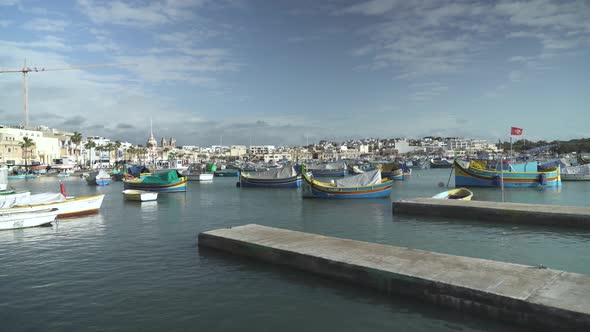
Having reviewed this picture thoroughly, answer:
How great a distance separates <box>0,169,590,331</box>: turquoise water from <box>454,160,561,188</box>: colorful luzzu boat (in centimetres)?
2884

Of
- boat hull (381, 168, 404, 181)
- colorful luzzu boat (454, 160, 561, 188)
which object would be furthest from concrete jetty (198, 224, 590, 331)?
boat hull (381, 168, 404, 181)

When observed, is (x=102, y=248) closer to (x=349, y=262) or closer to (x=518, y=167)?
(x=349, y=262)

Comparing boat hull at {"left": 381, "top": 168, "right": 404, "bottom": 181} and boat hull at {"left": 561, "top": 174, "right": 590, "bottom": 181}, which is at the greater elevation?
boat hull at {"left": 381, "top": 168, "right": 404, "bottom": 181}

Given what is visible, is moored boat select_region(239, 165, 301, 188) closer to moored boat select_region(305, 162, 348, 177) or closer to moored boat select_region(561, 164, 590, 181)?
moored boat select_region(305, 162, 348, 177)

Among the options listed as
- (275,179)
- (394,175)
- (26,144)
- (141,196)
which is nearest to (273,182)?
(275,179)

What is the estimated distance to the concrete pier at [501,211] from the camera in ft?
70.9

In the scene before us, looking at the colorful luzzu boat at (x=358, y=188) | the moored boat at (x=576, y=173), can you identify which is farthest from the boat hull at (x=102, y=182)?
the moored boat at (x=576, y=173)

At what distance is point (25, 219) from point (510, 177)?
4947cm

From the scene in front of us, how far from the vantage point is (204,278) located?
1304 centimetres

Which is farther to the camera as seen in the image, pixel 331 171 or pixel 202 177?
pixel 331 171

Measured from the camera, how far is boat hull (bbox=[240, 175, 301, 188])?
187 ft

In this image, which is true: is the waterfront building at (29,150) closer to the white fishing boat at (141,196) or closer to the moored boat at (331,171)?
the moored boat at (331,171)

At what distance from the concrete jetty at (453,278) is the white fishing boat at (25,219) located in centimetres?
1477

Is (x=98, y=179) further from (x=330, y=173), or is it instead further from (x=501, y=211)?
(x=501, y=211)
